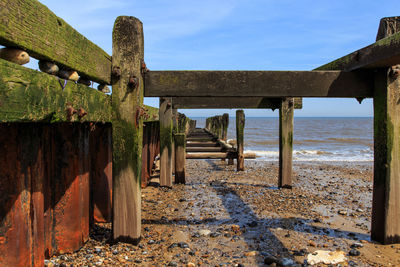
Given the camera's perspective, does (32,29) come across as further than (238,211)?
No

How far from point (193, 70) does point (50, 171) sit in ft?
6.33

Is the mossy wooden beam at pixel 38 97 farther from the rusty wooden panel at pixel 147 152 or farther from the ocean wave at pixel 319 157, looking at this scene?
the ocean wave at pixel 319 157

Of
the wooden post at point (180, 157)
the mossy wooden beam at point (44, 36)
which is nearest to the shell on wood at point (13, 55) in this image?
the mossy wooden beam at point (44, 36)

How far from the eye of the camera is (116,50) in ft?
10.6

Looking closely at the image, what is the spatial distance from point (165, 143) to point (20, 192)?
5.10m

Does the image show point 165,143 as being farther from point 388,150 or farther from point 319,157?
point 319,157

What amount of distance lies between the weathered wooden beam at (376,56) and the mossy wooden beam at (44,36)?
2.91 meters

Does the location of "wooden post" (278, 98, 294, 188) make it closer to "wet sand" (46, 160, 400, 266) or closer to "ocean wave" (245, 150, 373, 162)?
"wet sand" (46, 160, 400, 266)

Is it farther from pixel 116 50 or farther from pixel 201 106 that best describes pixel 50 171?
pixel 201 106

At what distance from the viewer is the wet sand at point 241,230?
11.2ft

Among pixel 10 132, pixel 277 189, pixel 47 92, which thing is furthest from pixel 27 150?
pixel 277 189

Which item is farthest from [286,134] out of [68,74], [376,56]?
[68,74]

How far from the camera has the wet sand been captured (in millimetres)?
3416

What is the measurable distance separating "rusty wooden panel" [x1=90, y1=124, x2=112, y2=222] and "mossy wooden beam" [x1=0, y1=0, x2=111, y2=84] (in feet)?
4.94
